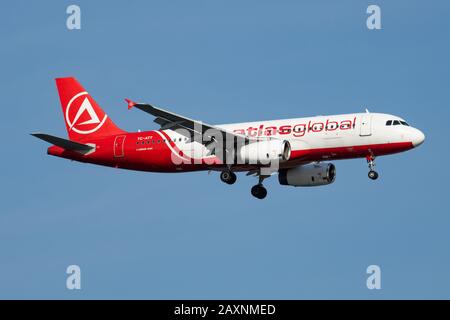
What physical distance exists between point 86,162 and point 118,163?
2.18 meters

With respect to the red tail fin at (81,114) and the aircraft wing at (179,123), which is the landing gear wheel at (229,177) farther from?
the red tail fin at (81,114)

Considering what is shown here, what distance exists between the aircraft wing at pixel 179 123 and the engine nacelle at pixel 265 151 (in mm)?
696

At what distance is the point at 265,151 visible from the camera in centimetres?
6475

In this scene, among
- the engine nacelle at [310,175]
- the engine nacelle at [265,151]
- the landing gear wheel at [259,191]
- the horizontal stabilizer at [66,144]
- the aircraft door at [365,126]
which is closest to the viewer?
the engine nacelle at [265,151]

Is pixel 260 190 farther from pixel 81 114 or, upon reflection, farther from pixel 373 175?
pixel 81 114

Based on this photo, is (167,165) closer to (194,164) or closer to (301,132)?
(194,164)

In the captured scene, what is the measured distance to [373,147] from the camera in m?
64.7

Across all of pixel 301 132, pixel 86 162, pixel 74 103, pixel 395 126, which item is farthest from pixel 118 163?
pixel 395 126

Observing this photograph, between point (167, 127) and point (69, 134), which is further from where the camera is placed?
point (69, 134)

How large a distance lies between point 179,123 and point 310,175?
1060 centimetres

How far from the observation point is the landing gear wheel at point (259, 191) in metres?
70.4

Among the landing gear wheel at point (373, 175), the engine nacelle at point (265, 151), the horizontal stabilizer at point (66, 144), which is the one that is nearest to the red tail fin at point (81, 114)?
the horizontal stabilizer at point (66, 144)

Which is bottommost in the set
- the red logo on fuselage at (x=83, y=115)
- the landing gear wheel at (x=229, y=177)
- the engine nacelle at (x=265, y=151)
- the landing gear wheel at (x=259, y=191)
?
the landing gear wheel at (x=259, y=191)

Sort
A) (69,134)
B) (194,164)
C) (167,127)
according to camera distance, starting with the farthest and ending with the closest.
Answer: (69,134)
(194,164)
(167,127)
